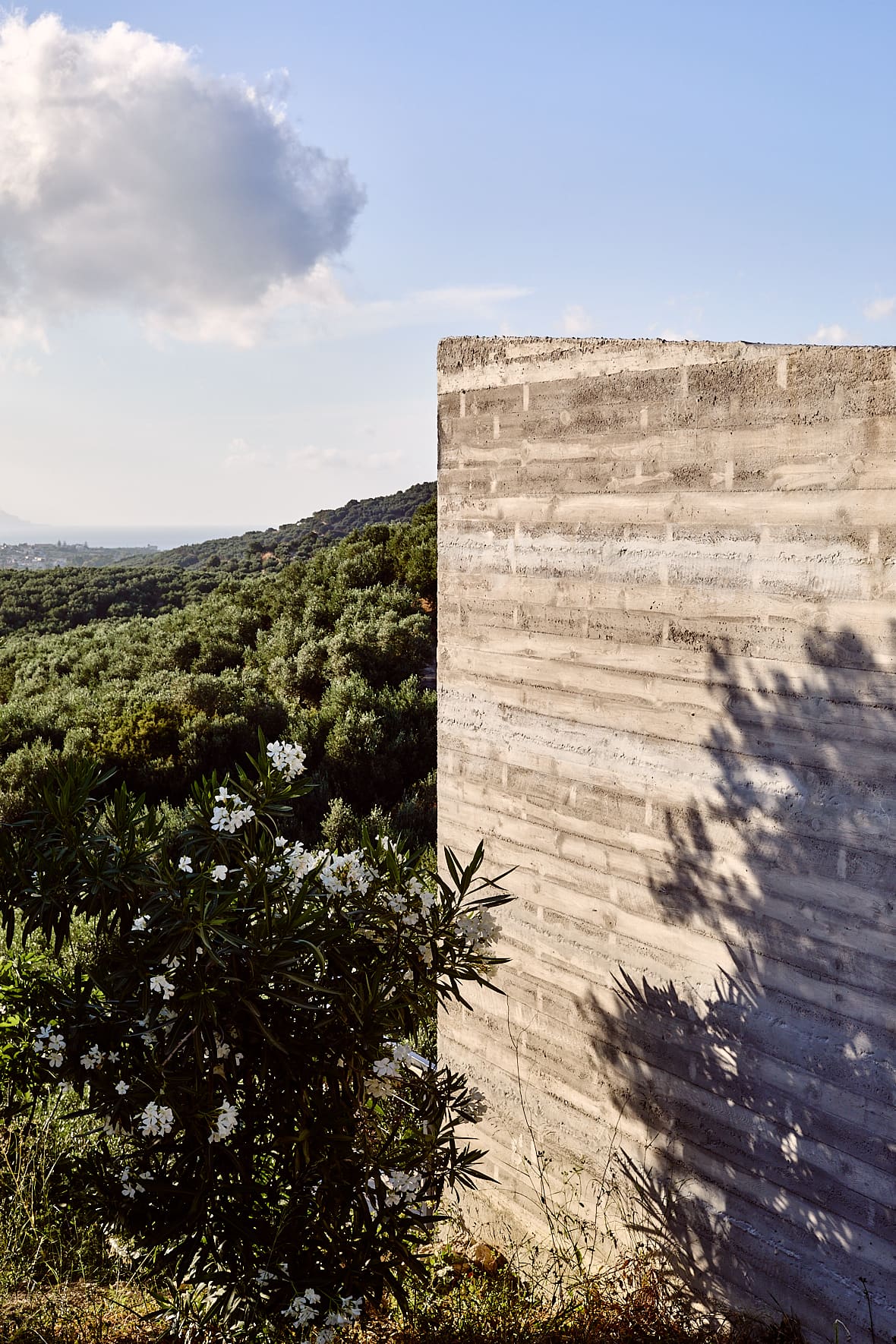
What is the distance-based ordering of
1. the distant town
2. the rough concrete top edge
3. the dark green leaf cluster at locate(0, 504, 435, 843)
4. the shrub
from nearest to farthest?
the shrub
the rough concrete top edge
the dark green leaf cluster at locate(0, 504, 435, 843)
the distant town

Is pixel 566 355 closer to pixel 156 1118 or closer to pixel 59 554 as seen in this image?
pixel 156 1118

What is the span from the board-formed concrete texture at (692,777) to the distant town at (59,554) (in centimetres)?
3365

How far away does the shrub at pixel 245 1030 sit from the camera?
2.66 metres

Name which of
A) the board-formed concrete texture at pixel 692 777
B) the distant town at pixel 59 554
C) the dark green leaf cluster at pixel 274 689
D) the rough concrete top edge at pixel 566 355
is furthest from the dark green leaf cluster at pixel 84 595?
the board-formed concrete texture at pixel 692 777

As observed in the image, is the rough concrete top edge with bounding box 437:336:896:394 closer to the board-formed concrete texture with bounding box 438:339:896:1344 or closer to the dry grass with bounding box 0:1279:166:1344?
the board-formed concrete texture with bounding box 438:339:896:1344

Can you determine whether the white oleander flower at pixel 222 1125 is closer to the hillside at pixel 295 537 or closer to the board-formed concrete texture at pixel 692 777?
the board-formed concrete texture at pixel 692 777

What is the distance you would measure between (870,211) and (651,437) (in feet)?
19.7

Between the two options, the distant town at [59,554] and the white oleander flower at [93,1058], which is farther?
the distant town at [59,554]

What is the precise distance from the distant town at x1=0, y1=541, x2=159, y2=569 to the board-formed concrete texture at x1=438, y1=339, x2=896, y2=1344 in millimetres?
33652

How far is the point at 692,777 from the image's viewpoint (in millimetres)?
2980

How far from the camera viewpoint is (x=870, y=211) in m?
7.18

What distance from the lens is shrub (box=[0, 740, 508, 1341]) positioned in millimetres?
2660

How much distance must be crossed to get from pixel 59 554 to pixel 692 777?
3962 centimetres

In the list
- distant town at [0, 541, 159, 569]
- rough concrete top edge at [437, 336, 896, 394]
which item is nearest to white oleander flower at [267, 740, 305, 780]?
rough concrete top edge at [437, 336, 896, 394]
